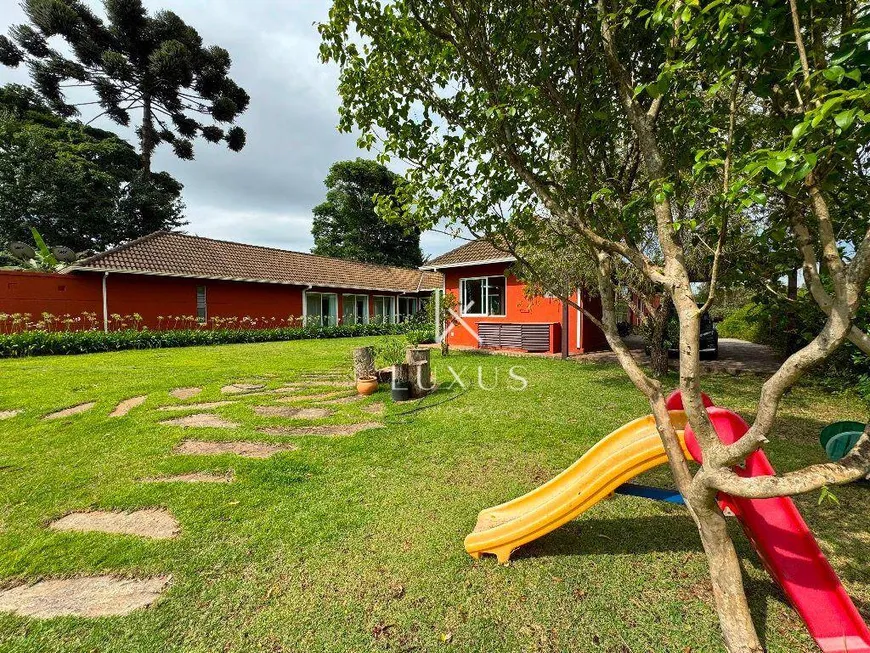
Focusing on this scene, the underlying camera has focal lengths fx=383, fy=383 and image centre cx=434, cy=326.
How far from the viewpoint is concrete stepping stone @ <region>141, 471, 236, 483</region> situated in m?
3.83

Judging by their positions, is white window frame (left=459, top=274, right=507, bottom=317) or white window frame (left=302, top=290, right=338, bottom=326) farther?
white window frame (left=302, top=290, right=338, bottom=326)

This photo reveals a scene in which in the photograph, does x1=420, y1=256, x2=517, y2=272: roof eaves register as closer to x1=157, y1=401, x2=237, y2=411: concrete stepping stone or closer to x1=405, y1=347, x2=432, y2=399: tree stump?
x1=405, y1=347, x2=432, y2=399: tree stump

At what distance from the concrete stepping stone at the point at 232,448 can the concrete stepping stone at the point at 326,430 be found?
1.47 feet

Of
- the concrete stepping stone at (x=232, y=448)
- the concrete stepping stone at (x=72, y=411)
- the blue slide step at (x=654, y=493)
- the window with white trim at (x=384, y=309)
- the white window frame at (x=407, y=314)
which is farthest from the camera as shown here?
the white window frame at (x=407, y=314)

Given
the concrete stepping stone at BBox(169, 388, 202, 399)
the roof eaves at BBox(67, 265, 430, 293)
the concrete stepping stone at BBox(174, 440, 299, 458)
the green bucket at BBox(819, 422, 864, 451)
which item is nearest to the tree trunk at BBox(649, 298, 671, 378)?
the green bucket at BBox(819, 422, 864, 451)

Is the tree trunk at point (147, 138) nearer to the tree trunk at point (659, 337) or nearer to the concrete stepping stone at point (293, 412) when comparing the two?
the concrete stepping stone at point (293, 412)

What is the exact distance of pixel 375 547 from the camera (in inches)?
110

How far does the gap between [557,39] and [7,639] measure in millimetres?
5093

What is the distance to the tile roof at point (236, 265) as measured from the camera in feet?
53.6

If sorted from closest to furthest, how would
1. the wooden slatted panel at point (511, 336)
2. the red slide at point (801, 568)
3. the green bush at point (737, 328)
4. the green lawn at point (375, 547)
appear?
the red slide at point (801, 568)
the green lawn at point (375, 547)
the wooden slatted panel at point (511, 336)
the green bush at point (737, 328)

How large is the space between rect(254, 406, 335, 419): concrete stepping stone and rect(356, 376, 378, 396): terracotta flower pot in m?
1.17

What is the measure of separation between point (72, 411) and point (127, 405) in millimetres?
691

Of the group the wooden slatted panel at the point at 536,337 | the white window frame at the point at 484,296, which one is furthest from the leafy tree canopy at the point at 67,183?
the wooden slatted panel at the point at 536,337

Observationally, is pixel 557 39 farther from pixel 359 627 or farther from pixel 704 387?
pixel 704 387
